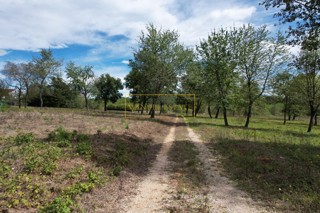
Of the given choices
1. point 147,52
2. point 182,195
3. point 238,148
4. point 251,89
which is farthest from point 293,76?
point 182,195

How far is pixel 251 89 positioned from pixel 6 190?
31.8 meters

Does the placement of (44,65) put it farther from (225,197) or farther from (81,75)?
(225,197)

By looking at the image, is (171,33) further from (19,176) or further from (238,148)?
(19,176)

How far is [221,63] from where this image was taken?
30812 mm

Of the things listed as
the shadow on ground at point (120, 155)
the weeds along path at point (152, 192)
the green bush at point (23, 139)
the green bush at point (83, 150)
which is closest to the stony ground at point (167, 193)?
the weeds along path at point (152, 192)

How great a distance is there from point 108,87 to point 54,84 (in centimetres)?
1866

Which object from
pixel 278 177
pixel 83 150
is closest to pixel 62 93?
pixel 83 150

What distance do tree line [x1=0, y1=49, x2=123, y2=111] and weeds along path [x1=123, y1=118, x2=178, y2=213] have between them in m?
51.3

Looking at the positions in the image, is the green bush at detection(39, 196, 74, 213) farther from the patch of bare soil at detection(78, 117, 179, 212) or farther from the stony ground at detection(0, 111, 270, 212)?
the patch of bare soil at detection(78, 117, 179, 212)

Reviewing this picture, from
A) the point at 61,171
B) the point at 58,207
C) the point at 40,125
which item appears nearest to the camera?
the point at 58,207

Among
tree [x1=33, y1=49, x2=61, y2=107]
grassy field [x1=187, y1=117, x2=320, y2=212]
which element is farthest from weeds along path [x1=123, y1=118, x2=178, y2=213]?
tree [x1=33, y1=49, x2=61, y2=107]

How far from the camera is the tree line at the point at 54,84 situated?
51.2 meters

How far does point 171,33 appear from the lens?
32.8 metres

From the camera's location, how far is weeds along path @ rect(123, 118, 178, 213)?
19.2ft
